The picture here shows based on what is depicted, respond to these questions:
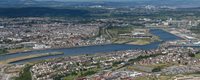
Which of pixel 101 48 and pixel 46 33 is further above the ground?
pixel 101 48

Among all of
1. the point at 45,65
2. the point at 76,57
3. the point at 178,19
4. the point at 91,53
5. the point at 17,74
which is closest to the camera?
the point at 17,74

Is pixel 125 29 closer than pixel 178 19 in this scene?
Yes

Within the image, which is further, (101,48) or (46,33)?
(46,33)

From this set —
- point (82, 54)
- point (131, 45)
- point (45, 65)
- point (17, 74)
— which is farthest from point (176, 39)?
point (17, 74)

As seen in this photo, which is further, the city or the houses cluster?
the houses cluster

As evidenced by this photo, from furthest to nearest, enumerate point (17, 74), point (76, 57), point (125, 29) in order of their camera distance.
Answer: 1. point (125, 29)
2. point (76, 57)
3. point (17, 74)

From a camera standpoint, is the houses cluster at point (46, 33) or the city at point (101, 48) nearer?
the city at point (101, 48)

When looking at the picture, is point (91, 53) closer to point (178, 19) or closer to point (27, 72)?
point (27, 72)
